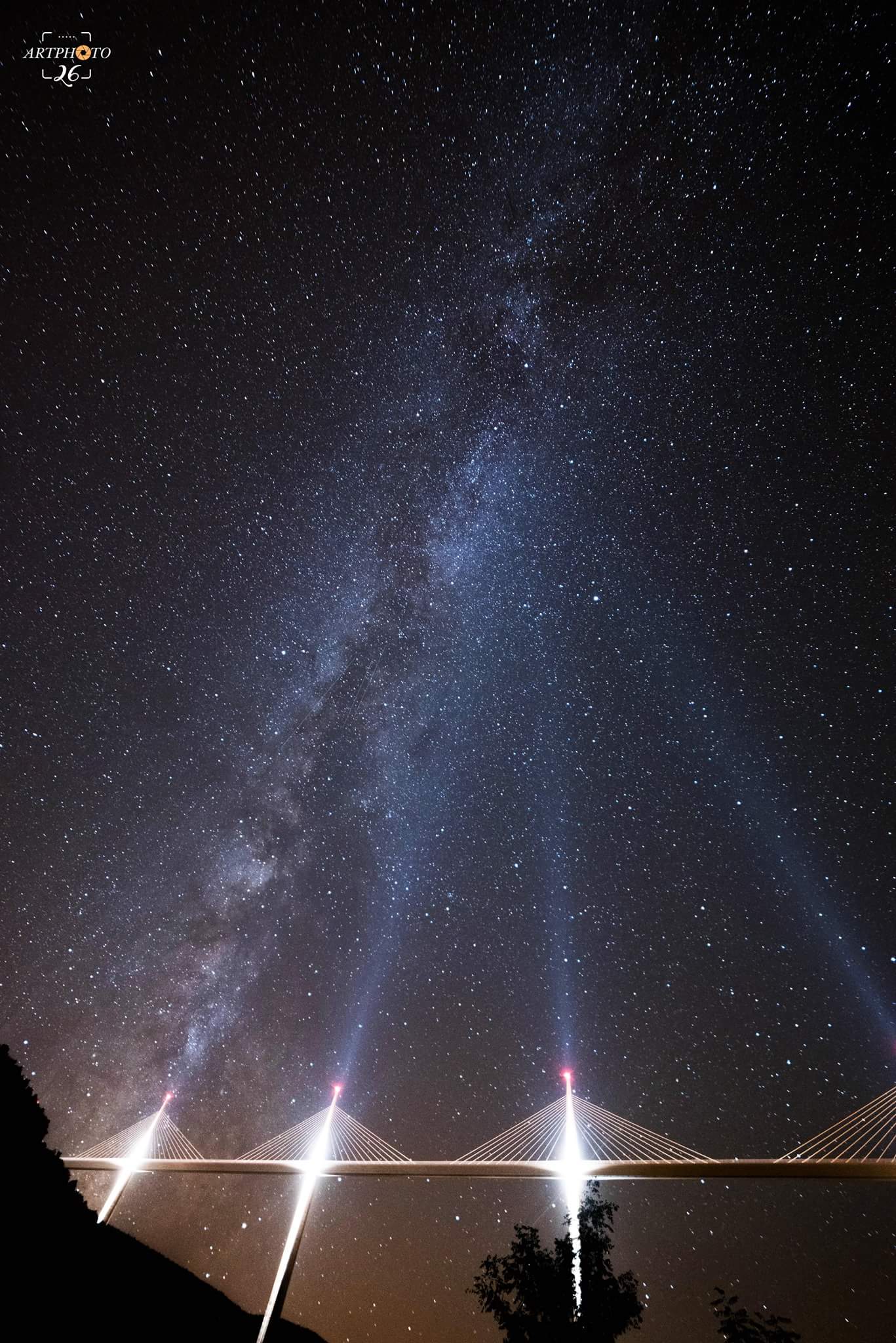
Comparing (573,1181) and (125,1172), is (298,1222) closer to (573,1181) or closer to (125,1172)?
(573,1181)

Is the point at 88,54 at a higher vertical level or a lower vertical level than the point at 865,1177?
higher

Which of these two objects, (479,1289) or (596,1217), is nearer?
(479,1289)

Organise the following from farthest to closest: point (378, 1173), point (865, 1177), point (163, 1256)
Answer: point (378, 1173)
point (163, 1256)
point (865, 1177)

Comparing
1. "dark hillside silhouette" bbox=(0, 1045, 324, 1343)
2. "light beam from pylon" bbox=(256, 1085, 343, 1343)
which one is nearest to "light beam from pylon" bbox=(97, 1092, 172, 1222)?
"light beam from pylon" bbox=(256, 1085, 343, 1343)

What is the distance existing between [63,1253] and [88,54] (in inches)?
1070

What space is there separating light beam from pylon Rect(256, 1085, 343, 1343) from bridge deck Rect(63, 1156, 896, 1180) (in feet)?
1.54

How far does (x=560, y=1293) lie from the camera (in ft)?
61.0

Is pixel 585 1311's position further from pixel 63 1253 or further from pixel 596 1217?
pixel 63 1253

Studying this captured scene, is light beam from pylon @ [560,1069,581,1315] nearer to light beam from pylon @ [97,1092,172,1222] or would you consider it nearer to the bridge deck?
the bridge deck

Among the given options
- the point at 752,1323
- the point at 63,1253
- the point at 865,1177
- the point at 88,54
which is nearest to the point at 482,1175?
the point at 752,1323

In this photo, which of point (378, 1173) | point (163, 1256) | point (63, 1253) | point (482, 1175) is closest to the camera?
point (63, 1253)

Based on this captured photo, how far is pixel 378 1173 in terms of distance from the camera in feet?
93.7

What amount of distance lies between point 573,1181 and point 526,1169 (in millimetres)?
4001

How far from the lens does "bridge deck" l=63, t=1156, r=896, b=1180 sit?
19906 mm
